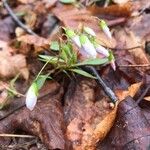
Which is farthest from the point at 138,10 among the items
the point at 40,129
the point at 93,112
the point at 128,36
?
the point at 40,129

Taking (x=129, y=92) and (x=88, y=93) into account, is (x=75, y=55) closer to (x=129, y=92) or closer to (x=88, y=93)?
(x=88, y=93)

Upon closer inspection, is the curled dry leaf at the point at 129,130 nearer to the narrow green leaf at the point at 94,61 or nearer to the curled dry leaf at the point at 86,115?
the curled dry leaf at the point at 86,115

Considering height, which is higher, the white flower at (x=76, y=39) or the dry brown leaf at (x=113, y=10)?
the white flower at (x=76, y=39)

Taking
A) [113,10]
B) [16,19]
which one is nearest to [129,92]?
[113,10]

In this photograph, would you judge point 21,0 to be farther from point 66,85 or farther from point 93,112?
point 93,112

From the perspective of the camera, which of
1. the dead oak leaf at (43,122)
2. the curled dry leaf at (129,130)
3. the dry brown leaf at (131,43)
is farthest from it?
the dry brown leaf at (131,43)

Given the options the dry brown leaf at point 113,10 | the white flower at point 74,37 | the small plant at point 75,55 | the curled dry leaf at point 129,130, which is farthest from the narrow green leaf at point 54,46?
the dry brown leaf at point 113,10
